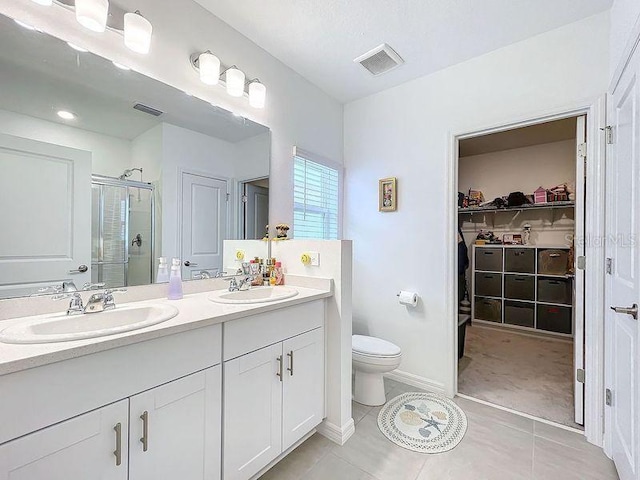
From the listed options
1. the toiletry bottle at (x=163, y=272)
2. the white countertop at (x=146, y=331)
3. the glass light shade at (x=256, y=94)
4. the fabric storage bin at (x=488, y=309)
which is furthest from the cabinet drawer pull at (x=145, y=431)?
the fabric storage bin at (x=488, y=309)

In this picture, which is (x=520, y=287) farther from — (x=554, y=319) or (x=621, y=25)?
(x=621, y=25)

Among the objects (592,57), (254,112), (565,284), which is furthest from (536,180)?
(254,112)

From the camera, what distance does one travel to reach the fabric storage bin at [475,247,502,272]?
4.08 m

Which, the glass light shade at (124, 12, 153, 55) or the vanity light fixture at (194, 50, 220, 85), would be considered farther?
the vanity light fixture at (194, 50, 220, 85)

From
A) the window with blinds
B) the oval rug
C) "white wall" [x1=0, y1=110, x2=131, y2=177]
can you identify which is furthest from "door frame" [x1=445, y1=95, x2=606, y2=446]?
"white wall" [x1=0, y1=110, x2=131, y2=177]

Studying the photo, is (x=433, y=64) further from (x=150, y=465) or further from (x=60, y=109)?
(x=150, y=465)

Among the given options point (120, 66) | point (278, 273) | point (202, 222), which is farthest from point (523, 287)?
point (120, 66)

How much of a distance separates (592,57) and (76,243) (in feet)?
9.88

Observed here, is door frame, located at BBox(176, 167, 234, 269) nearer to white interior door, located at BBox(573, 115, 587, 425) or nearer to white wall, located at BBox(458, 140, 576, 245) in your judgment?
white interior door, located at BBox(573, 115, 587, 425)

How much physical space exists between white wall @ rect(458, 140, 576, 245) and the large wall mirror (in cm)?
393

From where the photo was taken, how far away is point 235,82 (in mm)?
1813

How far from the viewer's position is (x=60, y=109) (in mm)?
1280

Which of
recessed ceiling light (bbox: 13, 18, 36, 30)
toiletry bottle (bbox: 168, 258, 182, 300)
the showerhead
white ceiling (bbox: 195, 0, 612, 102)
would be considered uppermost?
white ceiling (bbox: 195, 0, 612, 102)

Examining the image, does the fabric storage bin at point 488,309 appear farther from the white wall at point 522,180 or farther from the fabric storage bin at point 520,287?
the white wall at point 522,180
